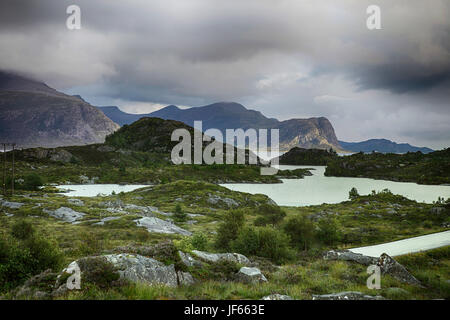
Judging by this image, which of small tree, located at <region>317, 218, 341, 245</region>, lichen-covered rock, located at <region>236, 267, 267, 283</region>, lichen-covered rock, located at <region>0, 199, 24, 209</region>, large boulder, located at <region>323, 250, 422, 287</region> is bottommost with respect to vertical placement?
small tree, located at <region>317, 218, 341, 245</region>

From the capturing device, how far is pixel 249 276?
14.5m

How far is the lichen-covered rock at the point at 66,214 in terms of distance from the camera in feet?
174

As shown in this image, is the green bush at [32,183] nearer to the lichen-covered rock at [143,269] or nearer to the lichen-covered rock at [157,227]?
the lichen-covered rock at [157,227]

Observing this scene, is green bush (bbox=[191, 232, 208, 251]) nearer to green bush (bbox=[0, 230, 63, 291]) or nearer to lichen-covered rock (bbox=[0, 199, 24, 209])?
green bush (bbox=[0, 230, 63, 291])

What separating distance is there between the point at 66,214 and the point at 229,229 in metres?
40.3

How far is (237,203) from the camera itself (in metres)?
105

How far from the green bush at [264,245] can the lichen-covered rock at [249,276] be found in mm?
10625

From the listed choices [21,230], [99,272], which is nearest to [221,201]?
[21,230]

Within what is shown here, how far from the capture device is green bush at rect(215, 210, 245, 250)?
32750mm

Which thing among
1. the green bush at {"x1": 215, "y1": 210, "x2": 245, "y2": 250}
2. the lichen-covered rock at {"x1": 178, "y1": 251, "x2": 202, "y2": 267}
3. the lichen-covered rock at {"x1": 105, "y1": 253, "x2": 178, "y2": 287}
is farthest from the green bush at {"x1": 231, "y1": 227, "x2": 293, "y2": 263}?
the lichen-covered rock at {"x1": 105, "y1": 253, "x2": 178, "y2": 287}

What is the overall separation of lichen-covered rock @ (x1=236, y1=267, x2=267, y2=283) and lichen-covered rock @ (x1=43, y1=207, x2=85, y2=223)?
48.6 meters

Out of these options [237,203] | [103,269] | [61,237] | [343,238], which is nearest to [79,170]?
[237,203]

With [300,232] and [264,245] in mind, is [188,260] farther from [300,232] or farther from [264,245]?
[300,232]
